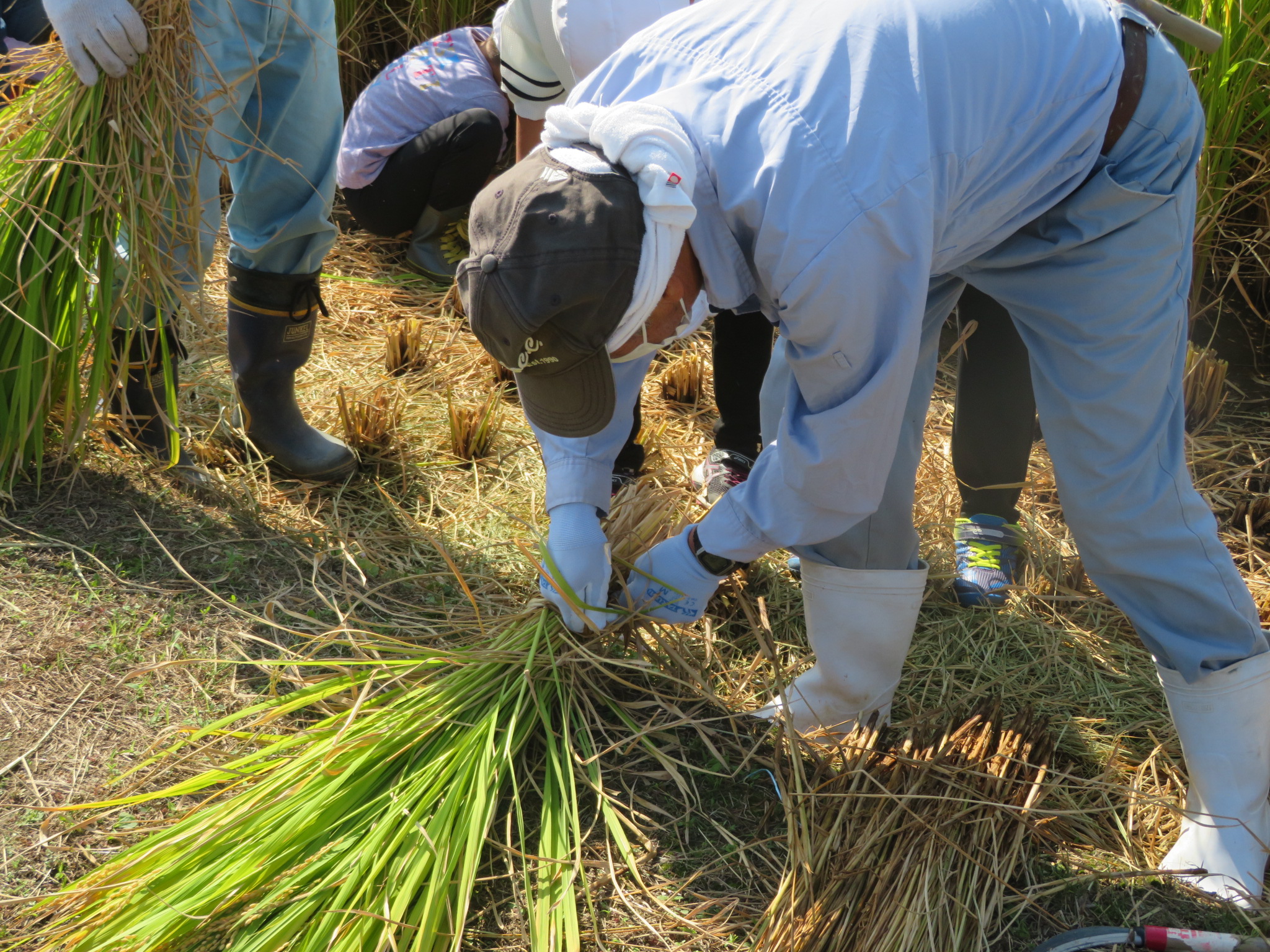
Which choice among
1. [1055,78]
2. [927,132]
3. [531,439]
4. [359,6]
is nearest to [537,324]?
[927,132]

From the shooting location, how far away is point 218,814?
1.47 metres

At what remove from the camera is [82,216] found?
6.62 feet

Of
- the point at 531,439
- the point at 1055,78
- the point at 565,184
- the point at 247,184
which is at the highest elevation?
the point at 1055,78

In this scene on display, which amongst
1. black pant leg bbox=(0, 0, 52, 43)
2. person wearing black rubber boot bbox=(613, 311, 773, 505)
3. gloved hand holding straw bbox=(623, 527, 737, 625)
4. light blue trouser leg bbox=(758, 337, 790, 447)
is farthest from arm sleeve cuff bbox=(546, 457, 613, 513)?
black pant leg bbox=(0, 0, 52, 43)

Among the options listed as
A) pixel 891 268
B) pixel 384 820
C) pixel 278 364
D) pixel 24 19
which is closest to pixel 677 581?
pixel 384 820

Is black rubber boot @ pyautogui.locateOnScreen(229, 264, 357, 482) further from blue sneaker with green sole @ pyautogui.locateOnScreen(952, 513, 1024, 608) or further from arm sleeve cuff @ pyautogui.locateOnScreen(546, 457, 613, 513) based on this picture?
blue sneaker with green sole @ pyautogui.locateOnScreen(952, 513, 1024, 608)

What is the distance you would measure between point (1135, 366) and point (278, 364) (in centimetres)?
190

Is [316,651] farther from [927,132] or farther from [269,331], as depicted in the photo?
[927,132]

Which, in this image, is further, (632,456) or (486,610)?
(632,456)

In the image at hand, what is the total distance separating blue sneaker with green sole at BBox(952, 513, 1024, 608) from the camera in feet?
7.51

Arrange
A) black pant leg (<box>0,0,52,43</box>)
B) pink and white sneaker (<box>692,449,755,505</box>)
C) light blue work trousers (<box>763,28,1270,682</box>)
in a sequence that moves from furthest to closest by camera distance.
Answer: black pant leg (<box>0,0,52,43</box>) < pink and white sneaker (<box>692,449,755,505</box>) < light blue work trousers (<box>763,28,1270,682</box>)

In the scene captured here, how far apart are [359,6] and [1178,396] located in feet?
11.8

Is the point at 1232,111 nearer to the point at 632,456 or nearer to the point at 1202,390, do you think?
the point at 1202,390

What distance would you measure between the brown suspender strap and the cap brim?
0.81m
